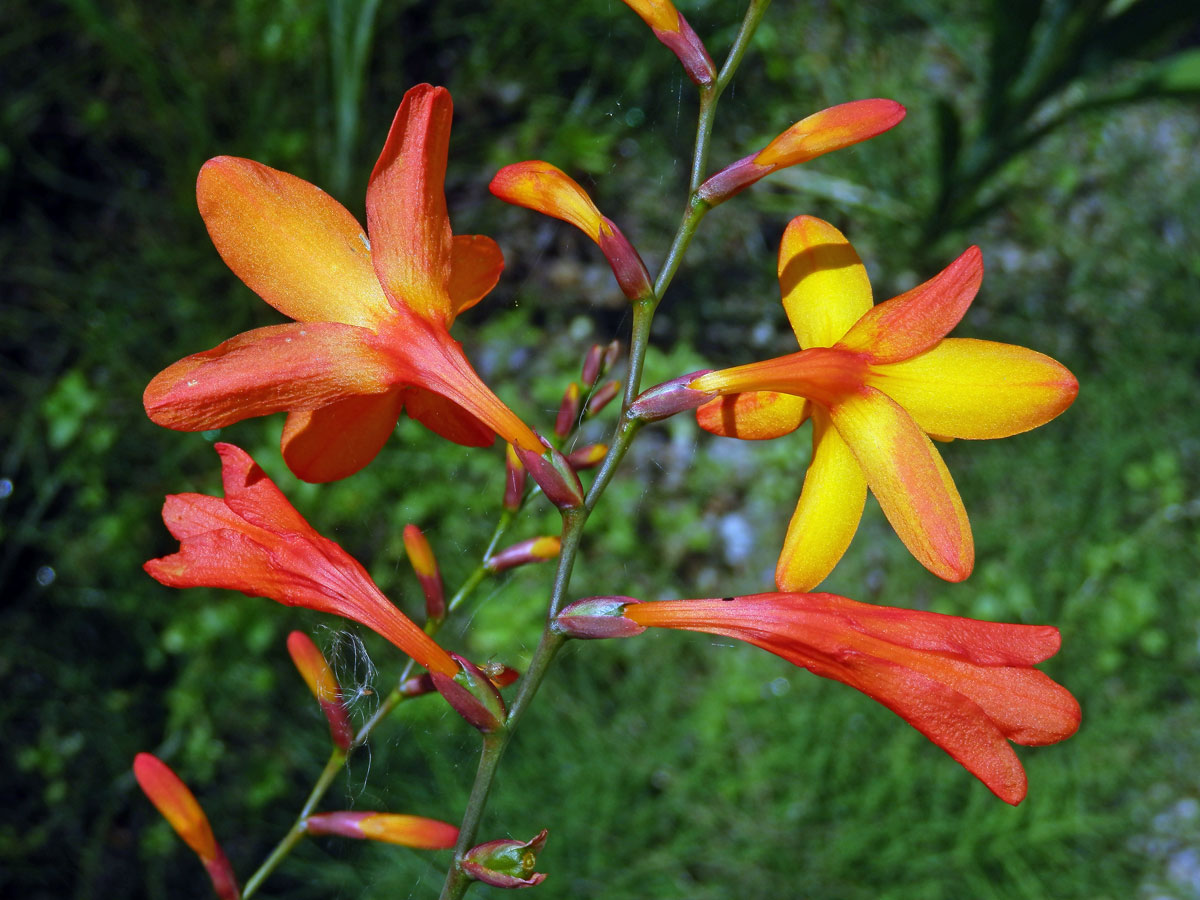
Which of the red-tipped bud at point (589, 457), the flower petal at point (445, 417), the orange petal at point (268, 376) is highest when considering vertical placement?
the orange petal at point (268, 376)

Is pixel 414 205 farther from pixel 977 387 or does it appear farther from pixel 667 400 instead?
pixel 977 387

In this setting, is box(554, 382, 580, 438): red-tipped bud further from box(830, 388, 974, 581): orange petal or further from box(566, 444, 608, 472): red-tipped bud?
box(830, 388, 974, 581): orange petal

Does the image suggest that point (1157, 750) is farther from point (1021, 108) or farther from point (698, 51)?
point (698, 51)

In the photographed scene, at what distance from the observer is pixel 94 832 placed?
2160mm

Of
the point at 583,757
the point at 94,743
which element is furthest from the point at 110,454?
the point at 583,757

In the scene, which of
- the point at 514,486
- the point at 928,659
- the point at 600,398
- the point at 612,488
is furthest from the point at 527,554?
the point at 612,488

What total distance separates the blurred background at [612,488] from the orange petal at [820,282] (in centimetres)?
109

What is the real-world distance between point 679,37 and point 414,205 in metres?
0.26

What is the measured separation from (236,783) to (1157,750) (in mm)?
2488

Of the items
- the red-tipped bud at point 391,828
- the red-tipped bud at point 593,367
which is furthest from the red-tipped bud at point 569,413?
the red-tipped bud at point 391,828

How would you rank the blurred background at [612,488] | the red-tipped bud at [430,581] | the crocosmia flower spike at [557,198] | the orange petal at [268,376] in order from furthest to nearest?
the blurred background at [612,488], the red-tipped bud at [430,581], the crocosmia flower spike at [557,198], the orange petal at [268,376]

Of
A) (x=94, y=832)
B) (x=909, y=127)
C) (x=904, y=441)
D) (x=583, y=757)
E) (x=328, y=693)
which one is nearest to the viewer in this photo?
(x=904, y=441)

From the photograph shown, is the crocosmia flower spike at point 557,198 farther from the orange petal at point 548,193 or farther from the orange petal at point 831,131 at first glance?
the orange petal at point 831,131

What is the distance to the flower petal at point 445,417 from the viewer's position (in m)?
0.82
